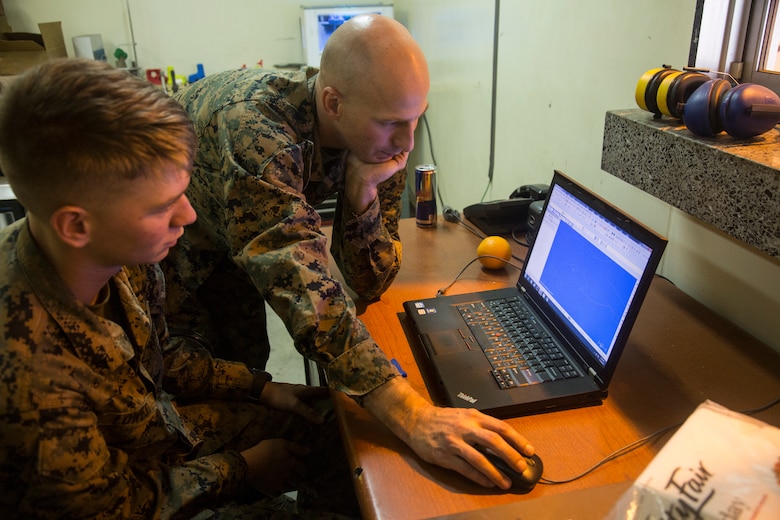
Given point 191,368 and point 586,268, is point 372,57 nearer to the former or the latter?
point 586,268

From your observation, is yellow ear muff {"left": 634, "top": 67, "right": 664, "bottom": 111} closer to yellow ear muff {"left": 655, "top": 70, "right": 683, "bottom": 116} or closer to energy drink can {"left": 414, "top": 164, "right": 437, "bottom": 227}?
yellow ear muff {"left": 655, "top": 70, "right": 683, "bottom": 116}

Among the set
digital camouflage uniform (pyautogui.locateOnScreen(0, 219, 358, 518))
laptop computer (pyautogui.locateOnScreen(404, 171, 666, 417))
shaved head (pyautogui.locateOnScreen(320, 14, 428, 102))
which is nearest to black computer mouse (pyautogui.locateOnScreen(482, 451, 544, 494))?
laptop computer (pyautogui.locateOnScreen(404, 171, 666, 417))

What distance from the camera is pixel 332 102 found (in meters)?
1.17

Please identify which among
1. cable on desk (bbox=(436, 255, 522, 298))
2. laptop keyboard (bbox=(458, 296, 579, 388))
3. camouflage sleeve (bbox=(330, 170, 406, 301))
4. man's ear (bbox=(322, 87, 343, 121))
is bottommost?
cable on desk (bbox=(436, 255, 522, 298))

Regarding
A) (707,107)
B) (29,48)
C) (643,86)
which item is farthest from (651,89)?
(29,48)

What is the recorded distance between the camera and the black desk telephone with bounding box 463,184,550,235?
1580 mm

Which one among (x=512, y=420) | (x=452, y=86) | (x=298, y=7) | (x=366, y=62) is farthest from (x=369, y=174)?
(x=298, y=7)

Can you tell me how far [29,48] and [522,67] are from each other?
2502mm

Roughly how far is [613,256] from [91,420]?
774mm

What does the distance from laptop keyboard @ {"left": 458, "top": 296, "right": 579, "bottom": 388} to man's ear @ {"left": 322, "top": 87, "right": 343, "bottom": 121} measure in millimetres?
445

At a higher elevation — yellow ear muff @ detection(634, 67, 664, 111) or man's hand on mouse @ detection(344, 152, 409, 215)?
yellow ear muff @ detection(634, 67, 664, 111)

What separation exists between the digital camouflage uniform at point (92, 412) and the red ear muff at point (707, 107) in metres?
0.92

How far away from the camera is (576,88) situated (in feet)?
5.27

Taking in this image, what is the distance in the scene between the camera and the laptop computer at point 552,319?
91 cm
